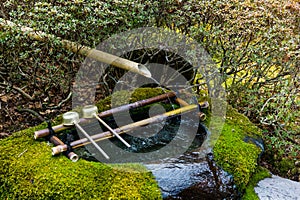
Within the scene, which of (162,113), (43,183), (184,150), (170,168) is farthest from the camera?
(162,113)

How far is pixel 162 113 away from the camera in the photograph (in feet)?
11.8

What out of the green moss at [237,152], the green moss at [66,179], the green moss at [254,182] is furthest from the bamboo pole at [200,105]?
the green moss at [66,179]

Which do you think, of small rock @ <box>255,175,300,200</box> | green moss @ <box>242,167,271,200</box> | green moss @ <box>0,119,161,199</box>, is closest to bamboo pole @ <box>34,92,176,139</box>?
green moss @ <box>0,119,161,199</box>

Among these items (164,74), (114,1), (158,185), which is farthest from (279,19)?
(158,185)

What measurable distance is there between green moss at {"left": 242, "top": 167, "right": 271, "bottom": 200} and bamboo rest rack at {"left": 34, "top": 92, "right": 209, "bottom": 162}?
79 centimetres

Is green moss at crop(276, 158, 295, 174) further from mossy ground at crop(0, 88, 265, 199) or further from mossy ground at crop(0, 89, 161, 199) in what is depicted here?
mossy ground at crop(0, 89, 161, 199)

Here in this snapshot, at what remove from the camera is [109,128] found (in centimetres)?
301

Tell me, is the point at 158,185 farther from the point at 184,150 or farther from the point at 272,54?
the point at 272,54

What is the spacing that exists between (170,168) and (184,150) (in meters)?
0.40

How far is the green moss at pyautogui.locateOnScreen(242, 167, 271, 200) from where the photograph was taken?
2.91 meters

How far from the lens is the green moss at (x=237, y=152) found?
2820 millimetres

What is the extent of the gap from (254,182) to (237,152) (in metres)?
0.39

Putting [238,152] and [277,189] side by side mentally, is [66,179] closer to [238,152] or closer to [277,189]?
[238,152]

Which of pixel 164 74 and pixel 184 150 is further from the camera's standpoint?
pixel 164 74
